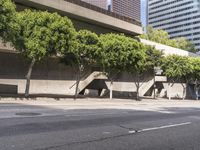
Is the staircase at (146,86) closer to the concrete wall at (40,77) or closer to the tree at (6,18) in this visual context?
the concrete wall at (40,77)

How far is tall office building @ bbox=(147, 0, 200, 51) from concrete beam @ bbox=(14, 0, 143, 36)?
229ft

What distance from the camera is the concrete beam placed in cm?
4669

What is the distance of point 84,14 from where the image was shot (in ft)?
173

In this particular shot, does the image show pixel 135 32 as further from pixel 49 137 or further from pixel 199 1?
pixel 199 1

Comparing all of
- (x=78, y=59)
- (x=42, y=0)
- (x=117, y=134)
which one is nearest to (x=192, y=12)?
(x=42, y=0)

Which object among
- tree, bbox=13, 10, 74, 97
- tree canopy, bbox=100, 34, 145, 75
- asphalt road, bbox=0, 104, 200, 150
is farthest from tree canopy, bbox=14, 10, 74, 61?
asphalt road, bbox=0, 104, 200, 150

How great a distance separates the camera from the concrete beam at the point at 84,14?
4669 centimetres

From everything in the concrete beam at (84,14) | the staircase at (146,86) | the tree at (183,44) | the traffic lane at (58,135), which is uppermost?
the tree at (183,44)

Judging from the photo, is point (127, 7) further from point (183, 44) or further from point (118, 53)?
point (118, 53)

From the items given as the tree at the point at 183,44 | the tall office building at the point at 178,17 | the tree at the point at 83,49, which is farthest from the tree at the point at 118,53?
the tall office building at the point at 178,17

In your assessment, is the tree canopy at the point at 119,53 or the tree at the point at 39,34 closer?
the tree at the point at 39,34

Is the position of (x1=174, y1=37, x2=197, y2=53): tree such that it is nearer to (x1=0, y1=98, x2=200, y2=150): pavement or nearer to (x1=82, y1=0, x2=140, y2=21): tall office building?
(x1=82, y1=0, x2=140, y2=21): tall office building

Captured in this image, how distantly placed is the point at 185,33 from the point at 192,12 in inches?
A: 321

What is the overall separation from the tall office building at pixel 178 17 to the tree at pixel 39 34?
102438 millimetres
